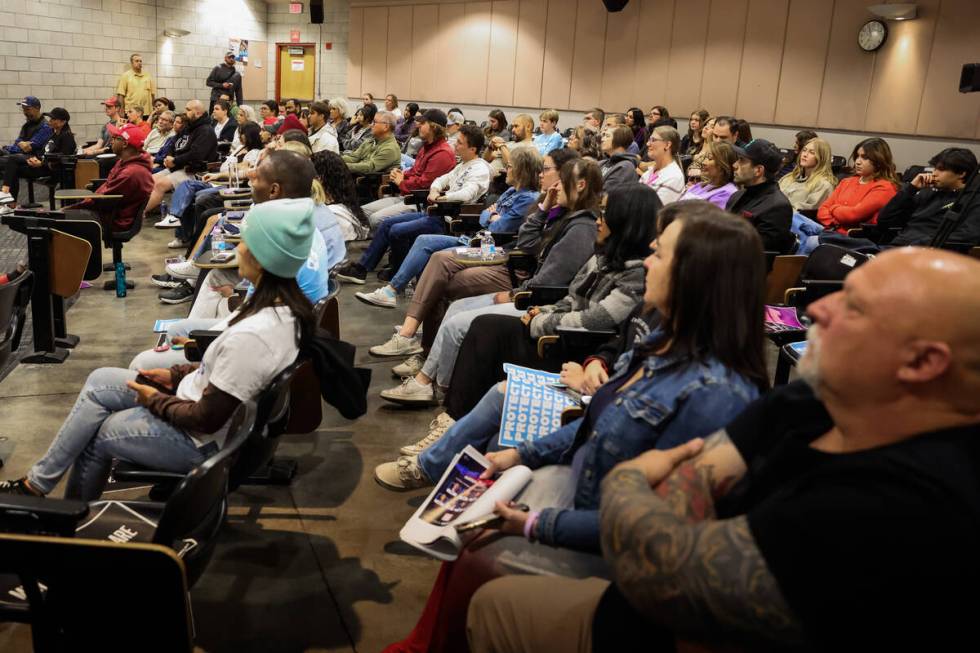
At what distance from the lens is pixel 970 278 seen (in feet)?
3.36

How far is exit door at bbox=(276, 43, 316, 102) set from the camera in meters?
17.4

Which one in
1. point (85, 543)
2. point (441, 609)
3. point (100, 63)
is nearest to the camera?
point (85, 543)

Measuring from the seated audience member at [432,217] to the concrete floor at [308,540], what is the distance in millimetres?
1931

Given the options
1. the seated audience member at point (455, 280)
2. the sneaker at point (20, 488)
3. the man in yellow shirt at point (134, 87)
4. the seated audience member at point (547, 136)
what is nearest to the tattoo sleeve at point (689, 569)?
the sneaker at point (20, 488)

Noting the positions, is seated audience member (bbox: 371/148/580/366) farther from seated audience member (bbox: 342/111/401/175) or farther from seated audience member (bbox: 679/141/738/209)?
seated audience member (bbox: 342/111/401/175)

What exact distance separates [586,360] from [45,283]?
303 centimetres

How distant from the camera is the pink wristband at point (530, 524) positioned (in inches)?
63.1

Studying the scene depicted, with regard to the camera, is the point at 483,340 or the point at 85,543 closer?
the point at 85,543

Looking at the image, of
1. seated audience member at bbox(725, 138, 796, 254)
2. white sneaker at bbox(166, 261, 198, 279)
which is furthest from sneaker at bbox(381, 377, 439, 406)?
white sneaker at bbox(166, 261, 198, 279)

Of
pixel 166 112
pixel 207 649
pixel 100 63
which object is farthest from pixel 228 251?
pixel 100 63

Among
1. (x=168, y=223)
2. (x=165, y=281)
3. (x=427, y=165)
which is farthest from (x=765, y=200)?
(x=168, y=223)

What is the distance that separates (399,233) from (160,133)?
4.57 m

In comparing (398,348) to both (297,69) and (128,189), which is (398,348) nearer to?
(128,189)

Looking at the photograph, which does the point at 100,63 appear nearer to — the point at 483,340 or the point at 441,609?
the point at 483,340
